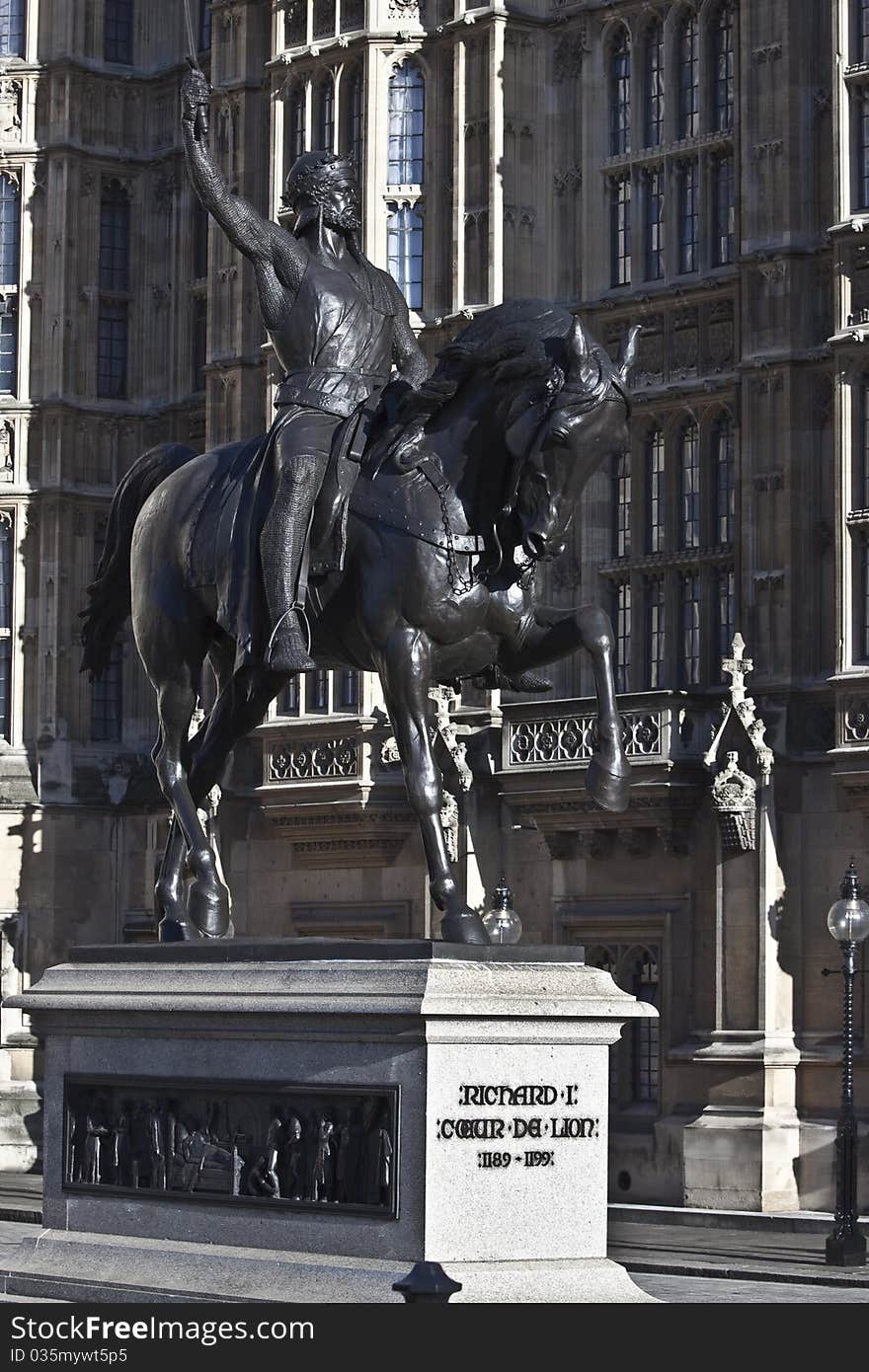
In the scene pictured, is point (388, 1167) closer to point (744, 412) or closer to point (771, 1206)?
point (771, 1206)

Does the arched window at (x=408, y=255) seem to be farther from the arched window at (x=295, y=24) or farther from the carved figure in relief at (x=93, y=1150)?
the carved figure in relief at (x=93, y=1150)

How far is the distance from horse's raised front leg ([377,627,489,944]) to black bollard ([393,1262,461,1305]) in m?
2.10

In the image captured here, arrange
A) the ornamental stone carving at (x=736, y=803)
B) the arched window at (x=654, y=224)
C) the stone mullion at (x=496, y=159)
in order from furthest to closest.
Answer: the stone mullion at (x=496, y=159), the arched window at (x=654, y=224), the ornamental stone carving at (x=736, y=803)

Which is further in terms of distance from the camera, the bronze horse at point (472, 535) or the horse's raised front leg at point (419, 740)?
the horse's raised front leg at point (419, 740)

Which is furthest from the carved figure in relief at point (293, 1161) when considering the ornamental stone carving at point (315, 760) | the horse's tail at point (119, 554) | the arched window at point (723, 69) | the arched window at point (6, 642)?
the arched window at point (6, 642)

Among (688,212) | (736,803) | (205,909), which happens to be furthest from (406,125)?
(205,909)

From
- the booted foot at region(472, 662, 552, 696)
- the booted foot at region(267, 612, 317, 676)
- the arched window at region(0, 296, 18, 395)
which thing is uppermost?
the arched window at region(0, 296, 18, 395)

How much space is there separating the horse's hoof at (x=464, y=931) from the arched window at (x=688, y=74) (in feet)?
73.3

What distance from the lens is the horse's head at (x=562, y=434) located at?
601 inches

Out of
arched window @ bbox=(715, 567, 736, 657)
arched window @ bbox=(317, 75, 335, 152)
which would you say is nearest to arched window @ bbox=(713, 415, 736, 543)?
arched window @ bbox=(715, 567, 736, 657)

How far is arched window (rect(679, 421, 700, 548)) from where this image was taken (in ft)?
117

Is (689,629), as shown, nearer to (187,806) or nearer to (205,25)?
(205,25)

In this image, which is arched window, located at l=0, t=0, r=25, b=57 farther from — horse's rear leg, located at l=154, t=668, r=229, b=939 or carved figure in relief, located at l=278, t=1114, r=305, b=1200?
carved figure in relief, located at l=278, t=1114, r=305, b=1200

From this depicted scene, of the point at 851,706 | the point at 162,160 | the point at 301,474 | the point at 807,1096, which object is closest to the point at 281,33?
the point at 162,160
